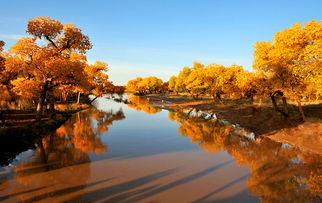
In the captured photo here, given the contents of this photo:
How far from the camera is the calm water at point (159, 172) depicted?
9.34 metres

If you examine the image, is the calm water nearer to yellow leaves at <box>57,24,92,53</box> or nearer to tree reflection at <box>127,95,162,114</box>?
yellow leaves at <box>57,24,92,53</box>

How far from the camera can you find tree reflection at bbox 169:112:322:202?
981 cm

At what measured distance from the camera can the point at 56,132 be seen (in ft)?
70.8

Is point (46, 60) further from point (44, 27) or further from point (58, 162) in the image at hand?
point (58, 162)

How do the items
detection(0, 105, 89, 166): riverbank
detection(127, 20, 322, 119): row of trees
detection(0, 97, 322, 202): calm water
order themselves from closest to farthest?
detection(0, 97, 322, 202): calm water < detection(0, 105, 89, 166): riverbank < detection(127, 20, 322, 119): row of trees

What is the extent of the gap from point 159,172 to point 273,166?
7.81m

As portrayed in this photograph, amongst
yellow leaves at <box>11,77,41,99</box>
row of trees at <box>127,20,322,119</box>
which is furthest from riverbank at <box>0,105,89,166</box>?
row of trees at <box>127,20,322,119</box>

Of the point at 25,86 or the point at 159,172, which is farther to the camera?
the point at 25,86

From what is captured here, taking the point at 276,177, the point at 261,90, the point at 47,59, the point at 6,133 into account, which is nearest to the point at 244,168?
the point at 276,177

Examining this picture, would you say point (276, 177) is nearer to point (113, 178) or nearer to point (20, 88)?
point (113, 178)

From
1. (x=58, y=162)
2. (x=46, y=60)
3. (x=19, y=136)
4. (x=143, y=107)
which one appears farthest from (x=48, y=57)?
(x=143, y=107)

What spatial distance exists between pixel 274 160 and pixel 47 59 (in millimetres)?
23594

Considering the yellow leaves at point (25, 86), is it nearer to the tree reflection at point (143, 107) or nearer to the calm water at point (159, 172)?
the calm water at point (159, 172)

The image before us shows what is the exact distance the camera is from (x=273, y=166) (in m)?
13.3
